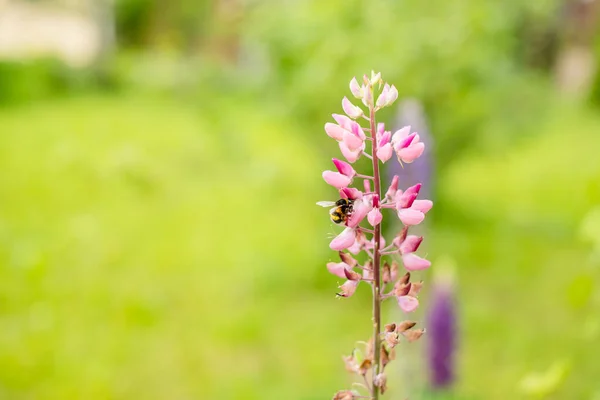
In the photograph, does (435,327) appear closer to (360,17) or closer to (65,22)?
(360,17)

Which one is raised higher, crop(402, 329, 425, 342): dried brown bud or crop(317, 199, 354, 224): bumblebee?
crop(317, 199, 354, 224): bumblebee

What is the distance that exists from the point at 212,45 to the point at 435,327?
27.4m

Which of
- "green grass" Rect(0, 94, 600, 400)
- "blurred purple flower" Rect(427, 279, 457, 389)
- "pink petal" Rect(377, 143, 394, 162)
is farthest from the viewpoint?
"green grass" Rect(0, 94, 600, 400)

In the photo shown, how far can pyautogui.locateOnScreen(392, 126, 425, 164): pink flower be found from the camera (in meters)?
0.95

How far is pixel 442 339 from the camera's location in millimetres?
2443

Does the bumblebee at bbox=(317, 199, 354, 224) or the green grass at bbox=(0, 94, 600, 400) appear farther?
the green grass at bbox=(0, 94, 600, 400)

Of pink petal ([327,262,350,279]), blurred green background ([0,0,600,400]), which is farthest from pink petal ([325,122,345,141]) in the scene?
blurred green background ([0,0,600,400])

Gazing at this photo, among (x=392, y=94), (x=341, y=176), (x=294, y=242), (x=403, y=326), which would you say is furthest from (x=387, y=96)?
(x=294, y=242)

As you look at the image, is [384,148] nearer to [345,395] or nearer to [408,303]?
[408,303]

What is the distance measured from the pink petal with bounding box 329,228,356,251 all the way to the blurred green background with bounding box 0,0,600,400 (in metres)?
0.94

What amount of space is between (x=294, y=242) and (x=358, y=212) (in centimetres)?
561

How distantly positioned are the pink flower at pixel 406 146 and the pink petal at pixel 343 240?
14cm

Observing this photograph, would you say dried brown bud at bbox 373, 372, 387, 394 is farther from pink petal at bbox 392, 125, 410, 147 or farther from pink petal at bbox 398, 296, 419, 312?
pink petal at bbox 392, 125, 410, 147

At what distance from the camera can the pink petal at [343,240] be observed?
97 centimetres
